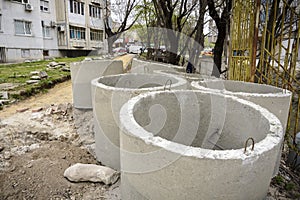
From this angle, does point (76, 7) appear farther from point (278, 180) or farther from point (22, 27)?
point (278, 180)

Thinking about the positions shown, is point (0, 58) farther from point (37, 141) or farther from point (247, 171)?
point (247, 171)

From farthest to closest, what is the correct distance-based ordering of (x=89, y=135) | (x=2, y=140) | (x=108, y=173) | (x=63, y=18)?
(x=63, y=18)
(x=89, y=135)
(x=2, y=140)
(x=108, y=173)

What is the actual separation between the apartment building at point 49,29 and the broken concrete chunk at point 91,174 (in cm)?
1770

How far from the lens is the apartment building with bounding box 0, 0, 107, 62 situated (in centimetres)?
1795

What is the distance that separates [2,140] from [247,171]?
206 inches

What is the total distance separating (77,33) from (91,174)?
25660 mm

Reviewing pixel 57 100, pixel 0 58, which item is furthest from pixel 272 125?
pixel 0 58

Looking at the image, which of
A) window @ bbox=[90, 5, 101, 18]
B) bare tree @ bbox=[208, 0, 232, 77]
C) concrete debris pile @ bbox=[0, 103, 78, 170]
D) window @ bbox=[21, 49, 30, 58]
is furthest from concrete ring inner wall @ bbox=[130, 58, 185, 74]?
window @ bbox=[90, 5, 101, 18]

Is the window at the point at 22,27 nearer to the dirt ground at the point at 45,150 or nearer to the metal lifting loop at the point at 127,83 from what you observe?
the dirt ground at the point at 45,150

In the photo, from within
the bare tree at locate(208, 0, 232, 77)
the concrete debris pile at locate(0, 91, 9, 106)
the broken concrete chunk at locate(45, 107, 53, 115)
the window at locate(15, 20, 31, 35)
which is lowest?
the broken concrete chunk at locate(45, 107, 53, 115)

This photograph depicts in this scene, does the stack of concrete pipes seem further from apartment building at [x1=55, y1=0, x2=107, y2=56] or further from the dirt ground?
apartment building at [x1=55, y1=0, x2=107, y2=56]

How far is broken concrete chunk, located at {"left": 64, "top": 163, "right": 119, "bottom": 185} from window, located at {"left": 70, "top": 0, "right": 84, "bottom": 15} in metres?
24.8

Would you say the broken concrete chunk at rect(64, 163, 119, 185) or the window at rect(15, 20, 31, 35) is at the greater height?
the window at rect(15, 20, 31, 35)

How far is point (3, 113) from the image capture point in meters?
6.75
